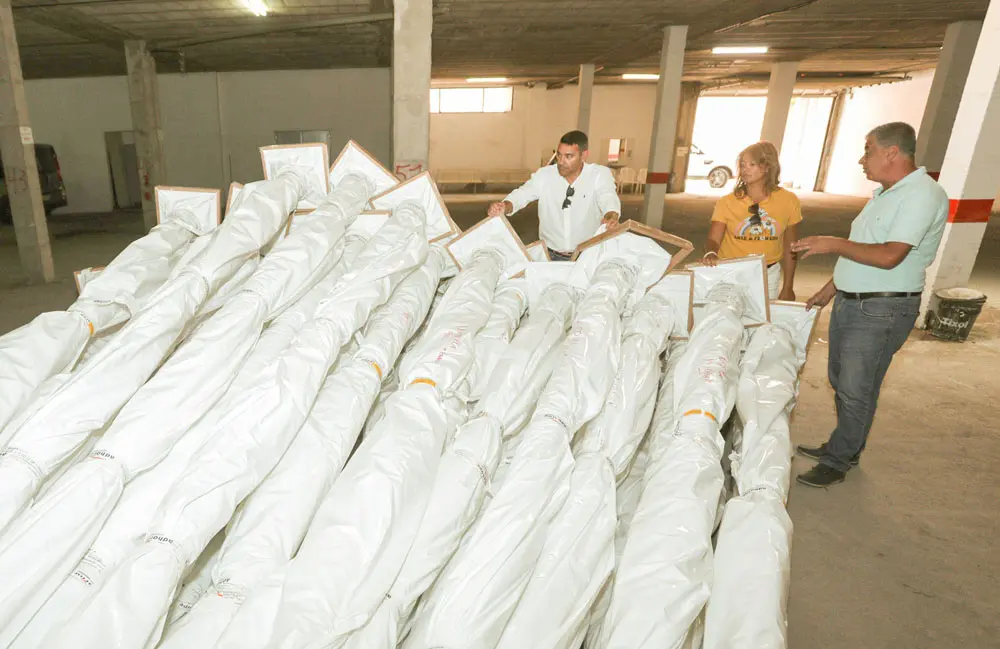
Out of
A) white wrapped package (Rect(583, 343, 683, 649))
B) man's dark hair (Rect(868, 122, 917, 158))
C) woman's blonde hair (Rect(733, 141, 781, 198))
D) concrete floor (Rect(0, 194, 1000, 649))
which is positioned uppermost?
man's dark hair (Rect(868, 122, 917, 158))

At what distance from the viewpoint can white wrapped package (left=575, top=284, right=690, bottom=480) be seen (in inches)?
72.3

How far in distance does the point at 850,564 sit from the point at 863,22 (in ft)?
31.0

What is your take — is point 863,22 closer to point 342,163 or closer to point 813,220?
point 813,220

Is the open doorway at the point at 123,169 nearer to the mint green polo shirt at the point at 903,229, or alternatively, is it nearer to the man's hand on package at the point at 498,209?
the man's hand on package at the point at 498,209

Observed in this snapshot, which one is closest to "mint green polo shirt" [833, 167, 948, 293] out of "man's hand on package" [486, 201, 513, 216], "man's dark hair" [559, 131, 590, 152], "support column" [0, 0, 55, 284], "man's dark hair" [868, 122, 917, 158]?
"man's dark hair" [868, 122, 917, 158]

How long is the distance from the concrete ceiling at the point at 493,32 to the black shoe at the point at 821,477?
6509 mm

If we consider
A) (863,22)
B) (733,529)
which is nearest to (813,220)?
(863,22)

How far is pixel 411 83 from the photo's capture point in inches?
169

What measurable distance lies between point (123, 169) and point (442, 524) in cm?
1450

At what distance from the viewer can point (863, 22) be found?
8.56 m

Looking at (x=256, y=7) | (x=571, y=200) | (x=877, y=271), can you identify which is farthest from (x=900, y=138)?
(x=256, y=7)

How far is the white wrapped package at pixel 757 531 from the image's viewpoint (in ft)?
4.43

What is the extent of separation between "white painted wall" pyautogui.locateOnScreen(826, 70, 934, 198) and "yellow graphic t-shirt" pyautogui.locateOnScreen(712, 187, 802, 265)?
14019mm

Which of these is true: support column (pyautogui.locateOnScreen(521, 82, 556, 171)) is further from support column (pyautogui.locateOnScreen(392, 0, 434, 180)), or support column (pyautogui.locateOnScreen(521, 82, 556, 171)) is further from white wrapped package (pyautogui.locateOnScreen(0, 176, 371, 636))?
white wrapped package (pyautogui.locateOnScreen(0, 176, 371, 636))
